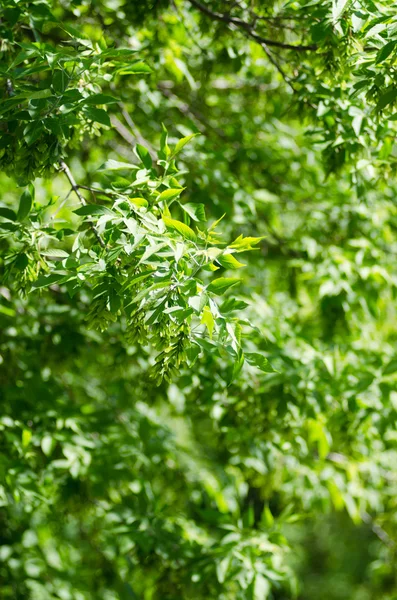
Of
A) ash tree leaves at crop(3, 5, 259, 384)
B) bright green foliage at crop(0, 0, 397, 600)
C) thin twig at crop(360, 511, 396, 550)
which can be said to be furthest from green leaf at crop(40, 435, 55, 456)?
thin twig at crop(360, 511, 396, 550)

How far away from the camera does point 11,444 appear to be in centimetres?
307

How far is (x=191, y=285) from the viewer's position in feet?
5.81

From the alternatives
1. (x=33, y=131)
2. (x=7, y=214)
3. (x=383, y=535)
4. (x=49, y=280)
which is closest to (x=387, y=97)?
(x=33, y=131)

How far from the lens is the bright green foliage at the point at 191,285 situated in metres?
1.99

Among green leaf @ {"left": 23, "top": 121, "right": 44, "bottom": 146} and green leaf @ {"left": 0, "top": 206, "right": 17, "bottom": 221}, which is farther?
green leaf @ {"left": 0, "top": 206, "right": 17, "bottom": 221}

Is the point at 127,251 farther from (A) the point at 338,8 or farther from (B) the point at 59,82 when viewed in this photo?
(A) the point at 338,8

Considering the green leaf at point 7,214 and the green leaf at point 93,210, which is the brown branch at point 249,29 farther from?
the green leaf at point 7,214

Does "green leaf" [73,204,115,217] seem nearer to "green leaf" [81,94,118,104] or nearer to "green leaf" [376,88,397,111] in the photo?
"green leaf" [81,94,118,104]

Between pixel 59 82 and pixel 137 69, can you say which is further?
pixel 137 69

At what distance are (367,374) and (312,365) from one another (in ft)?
1.17

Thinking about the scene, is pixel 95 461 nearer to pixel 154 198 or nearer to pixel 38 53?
pixel 154 198

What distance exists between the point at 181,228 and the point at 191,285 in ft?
0.70

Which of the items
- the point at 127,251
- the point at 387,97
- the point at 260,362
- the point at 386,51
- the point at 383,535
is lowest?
the point at 383,535

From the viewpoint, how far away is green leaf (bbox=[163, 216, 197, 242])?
1.87 meters
